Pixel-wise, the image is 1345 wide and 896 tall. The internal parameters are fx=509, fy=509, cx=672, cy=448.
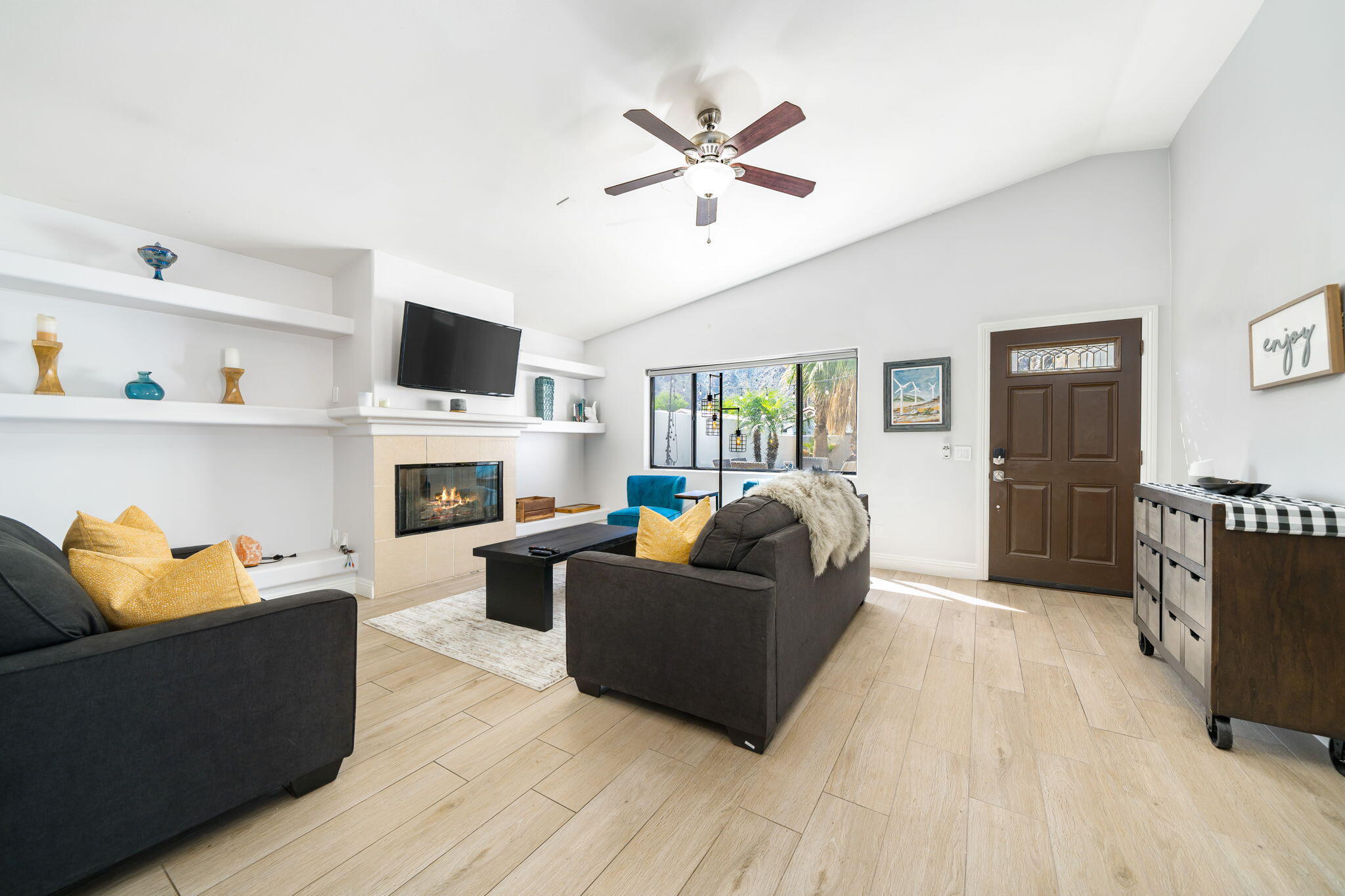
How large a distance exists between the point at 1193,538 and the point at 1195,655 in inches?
17.8

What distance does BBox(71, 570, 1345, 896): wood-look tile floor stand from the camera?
4.20 ft

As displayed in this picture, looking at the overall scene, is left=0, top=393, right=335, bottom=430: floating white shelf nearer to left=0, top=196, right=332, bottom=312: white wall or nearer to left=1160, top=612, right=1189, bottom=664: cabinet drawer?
left=0, top=196, right=332, bottom=312: white wall

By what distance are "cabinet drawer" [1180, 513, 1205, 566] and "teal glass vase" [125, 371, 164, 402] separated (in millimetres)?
5165

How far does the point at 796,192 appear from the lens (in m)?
2.70

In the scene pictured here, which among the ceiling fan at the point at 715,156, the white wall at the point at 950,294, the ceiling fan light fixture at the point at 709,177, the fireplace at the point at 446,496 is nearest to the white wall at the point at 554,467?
the fireplace at the point at 446,496

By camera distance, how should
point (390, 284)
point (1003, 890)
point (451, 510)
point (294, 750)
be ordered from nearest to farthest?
point (1003, 890) < point (294, 750) < point (390, 284) < point (451, 510)

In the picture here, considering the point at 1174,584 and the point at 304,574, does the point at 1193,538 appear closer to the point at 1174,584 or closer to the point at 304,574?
the point at 1174,584

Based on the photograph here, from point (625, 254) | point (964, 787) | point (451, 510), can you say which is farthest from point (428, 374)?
point (964, 787)

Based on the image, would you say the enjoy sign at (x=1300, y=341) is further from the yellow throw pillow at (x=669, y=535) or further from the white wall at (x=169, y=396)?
the white wall at (x=169, y=396)

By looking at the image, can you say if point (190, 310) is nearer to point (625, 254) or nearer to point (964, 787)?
point (625, 254)

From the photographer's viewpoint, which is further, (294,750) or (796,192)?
(796,192)

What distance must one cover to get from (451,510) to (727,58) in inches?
141

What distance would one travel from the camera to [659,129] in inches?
86.8

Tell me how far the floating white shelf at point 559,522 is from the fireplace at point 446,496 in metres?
0.41
